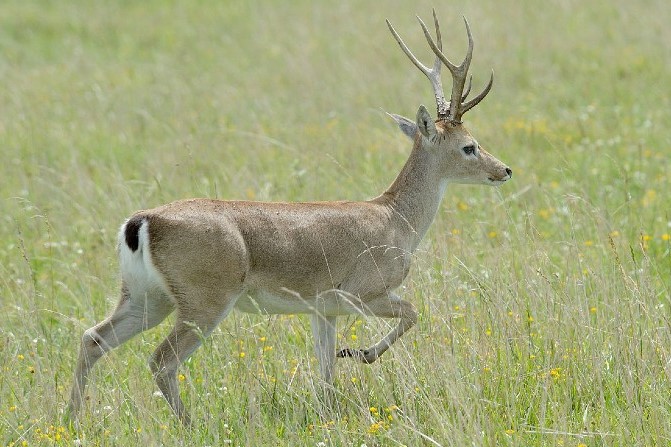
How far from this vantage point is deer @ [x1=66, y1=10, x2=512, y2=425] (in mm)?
5320

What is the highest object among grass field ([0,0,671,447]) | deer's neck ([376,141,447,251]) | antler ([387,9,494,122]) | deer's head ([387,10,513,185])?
antler ([387,9,494,122])

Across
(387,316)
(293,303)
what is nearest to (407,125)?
(387,316)

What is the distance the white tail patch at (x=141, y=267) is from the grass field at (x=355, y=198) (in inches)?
16.1

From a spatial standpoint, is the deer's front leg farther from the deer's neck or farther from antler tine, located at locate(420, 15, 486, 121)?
antler tine, located at locate(420, 15, 486, 121)

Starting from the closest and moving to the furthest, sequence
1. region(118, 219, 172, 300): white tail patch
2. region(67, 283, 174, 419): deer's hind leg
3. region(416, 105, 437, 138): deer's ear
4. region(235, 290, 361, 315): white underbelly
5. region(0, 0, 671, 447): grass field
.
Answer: region(0, 0, 671, 447): grass field < region(118, 219, 172, 300): white tail patch < region(67, 283, 174, 419): deer's hind leg < region(235, 290, 361, 315): white underbelly < region(416, 105, 437, 138): deer's ear

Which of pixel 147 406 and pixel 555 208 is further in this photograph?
pixel 555 208

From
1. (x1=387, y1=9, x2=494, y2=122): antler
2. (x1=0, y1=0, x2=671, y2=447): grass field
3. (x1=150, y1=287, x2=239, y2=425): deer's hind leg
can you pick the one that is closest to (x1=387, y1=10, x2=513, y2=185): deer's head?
(x1=387, y1=9, x2=494, y2=122): antler

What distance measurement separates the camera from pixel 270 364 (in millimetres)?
5656

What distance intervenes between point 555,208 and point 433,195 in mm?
1886

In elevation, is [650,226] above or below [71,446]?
above

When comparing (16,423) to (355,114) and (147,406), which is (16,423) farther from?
(355,114)

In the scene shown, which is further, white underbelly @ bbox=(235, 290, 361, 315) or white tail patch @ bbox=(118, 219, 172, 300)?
white underbelly @ bbox=(235, 290, 361, 315)

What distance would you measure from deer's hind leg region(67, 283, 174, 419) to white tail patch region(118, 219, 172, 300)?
4 cm

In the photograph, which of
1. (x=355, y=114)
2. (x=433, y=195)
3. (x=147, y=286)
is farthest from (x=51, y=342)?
(x=355, y=114)
